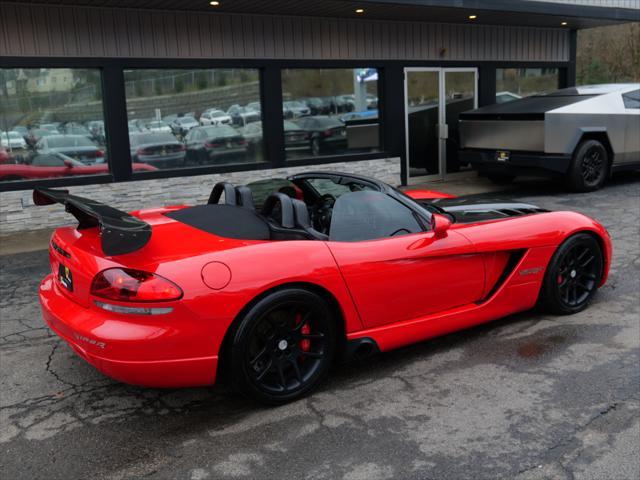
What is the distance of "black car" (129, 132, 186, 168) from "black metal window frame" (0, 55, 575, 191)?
212 millimetres

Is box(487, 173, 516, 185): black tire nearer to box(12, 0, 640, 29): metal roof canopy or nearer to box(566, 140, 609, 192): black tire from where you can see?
box(566, 140, 609, 192): black tire

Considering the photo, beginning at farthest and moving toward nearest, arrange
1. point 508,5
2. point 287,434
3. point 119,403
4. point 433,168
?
1. point 433,168
2. point 508,5
3. point 119,403
4. point 287,434

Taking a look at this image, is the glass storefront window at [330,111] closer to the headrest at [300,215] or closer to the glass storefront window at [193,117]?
the glass storefront window at [193,117]

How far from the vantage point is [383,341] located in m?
3.73

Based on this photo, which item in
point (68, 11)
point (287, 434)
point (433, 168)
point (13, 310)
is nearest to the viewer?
point (287, 434)

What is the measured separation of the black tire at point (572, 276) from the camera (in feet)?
15.0

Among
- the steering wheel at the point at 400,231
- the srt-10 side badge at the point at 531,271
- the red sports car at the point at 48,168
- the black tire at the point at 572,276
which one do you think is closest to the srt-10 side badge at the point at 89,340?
the steering wheel at the point at 400,231

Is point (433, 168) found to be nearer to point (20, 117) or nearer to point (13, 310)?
point (20, 117)

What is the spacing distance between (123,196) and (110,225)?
6.60 m

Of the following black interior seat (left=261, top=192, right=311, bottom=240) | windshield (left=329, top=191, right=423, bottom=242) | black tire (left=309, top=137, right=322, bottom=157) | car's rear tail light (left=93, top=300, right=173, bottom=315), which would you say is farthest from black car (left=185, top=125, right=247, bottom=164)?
car's rear tail light (left=93, top=300, right=173, bottom=315)

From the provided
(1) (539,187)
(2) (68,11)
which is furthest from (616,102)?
(2) (68,11)

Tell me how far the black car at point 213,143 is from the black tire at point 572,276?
6815 millimetres

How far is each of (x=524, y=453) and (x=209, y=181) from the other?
7873 millimetres

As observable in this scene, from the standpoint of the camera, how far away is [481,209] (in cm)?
471
